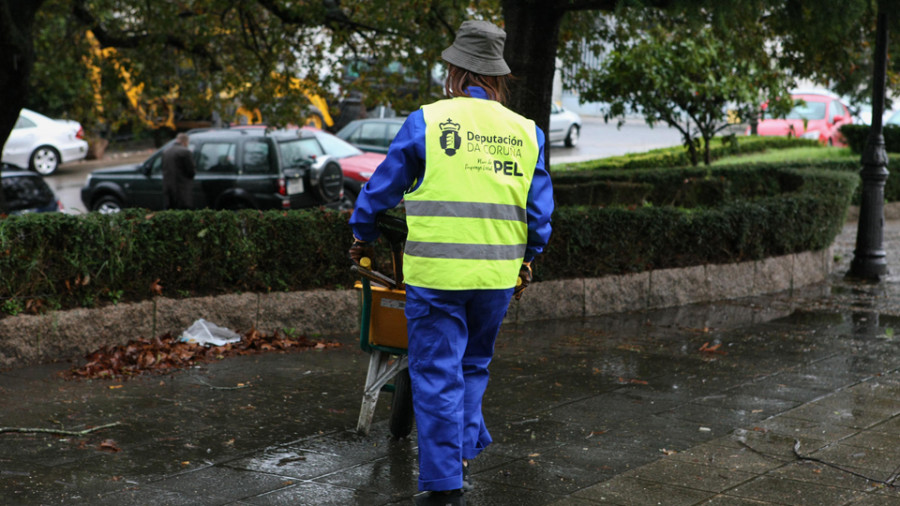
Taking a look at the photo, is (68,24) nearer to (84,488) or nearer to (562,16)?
(562,16)

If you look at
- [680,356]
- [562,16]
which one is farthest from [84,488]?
[562,16]

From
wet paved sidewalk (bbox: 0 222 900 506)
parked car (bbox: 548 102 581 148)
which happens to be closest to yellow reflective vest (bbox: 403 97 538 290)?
wet paved sidewalk (bbox: 0 222 900 506)

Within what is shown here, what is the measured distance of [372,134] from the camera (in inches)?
857

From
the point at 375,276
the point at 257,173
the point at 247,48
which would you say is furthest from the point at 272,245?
the point at 257,173

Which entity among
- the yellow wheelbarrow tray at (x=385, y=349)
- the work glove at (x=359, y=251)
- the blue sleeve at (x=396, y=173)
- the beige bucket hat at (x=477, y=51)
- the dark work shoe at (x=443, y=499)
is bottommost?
the dark work shoe at (x=443, y=499)

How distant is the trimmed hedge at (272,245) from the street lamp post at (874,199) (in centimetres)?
32

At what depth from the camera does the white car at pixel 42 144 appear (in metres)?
23.5

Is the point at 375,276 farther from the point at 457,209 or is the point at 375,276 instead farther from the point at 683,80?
the point at 683,80

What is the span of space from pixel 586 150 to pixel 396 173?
86.9 feet

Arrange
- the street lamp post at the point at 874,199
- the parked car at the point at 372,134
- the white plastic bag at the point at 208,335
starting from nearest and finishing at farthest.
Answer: the white plastic bag at the point at 208,335
the street lamp post at the point at 874,199
the parked car at the point at 372,134

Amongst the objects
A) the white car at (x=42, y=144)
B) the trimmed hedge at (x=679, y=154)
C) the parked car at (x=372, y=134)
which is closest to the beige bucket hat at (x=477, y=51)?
the trimmed hedge at (x=679, y=154)

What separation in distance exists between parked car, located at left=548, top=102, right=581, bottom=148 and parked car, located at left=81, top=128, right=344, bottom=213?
49.9 feet

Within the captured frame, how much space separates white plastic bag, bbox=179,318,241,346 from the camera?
7.13 meters

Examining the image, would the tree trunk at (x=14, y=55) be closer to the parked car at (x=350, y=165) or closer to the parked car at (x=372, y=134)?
the parked car at (x=350, y=165)
